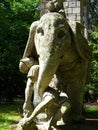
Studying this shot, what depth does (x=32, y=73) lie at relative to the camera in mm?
5746

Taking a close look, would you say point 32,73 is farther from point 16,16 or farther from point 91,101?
point 16,16

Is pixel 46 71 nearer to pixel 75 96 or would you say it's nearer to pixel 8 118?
pixel 75 96

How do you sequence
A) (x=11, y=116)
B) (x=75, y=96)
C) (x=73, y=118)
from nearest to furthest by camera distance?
(x=73, y=118), (x=75, y=96), (x=11, y=116)

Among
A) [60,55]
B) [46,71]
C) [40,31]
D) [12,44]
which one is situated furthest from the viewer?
[12,44]

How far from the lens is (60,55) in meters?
5.62

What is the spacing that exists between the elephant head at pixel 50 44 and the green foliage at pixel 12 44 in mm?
13850

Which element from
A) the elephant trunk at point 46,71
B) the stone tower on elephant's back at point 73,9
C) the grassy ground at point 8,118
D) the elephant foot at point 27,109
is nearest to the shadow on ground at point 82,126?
the elephant foot at point 27,109

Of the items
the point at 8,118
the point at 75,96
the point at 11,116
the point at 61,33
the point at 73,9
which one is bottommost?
the point at 11,116

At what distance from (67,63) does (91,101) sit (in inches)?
534

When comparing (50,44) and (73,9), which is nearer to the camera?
(50,44)

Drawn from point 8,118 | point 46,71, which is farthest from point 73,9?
point 46,71

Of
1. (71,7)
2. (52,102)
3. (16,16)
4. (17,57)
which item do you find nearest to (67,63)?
(52,102)

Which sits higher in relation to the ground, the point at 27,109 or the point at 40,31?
the point at 40,31

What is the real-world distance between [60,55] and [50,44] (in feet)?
0.77
